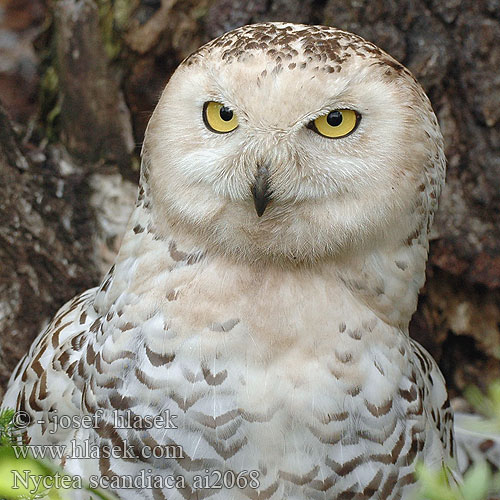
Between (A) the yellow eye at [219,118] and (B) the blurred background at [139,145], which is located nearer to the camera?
(A) the yellow eye at [219,118]

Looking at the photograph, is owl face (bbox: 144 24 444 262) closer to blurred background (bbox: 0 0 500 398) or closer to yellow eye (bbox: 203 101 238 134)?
yellow eye (bbox: 203 101 238 134)

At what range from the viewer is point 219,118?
5.52 feet

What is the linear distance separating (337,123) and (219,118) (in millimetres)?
269

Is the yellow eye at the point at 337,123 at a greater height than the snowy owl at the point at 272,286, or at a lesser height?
greater

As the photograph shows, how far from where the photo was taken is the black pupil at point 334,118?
1654mm

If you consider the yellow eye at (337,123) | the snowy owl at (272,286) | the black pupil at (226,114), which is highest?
the black pupil at (226,114)

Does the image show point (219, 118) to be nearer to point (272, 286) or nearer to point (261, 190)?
point (261, 190)

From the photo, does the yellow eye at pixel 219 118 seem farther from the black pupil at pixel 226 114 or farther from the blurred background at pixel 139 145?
the blurred background at pixel 139 145

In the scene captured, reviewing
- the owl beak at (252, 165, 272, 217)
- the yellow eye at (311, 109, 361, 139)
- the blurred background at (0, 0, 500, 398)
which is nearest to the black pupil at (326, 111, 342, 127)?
the yellow eye at (311, 109, 361, 139)

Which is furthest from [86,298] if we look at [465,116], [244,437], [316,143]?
[465,116]

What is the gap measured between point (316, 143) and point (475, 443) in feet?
5.28

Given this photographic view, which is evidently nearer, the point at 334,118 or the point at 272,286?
the point at 334,118

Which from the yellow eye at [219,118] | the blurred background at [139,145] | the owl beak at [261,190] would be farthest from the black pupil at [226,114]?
the blurred background at [139,145]

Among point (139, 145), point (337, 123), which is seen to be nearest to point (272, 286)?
point (337, 123)
